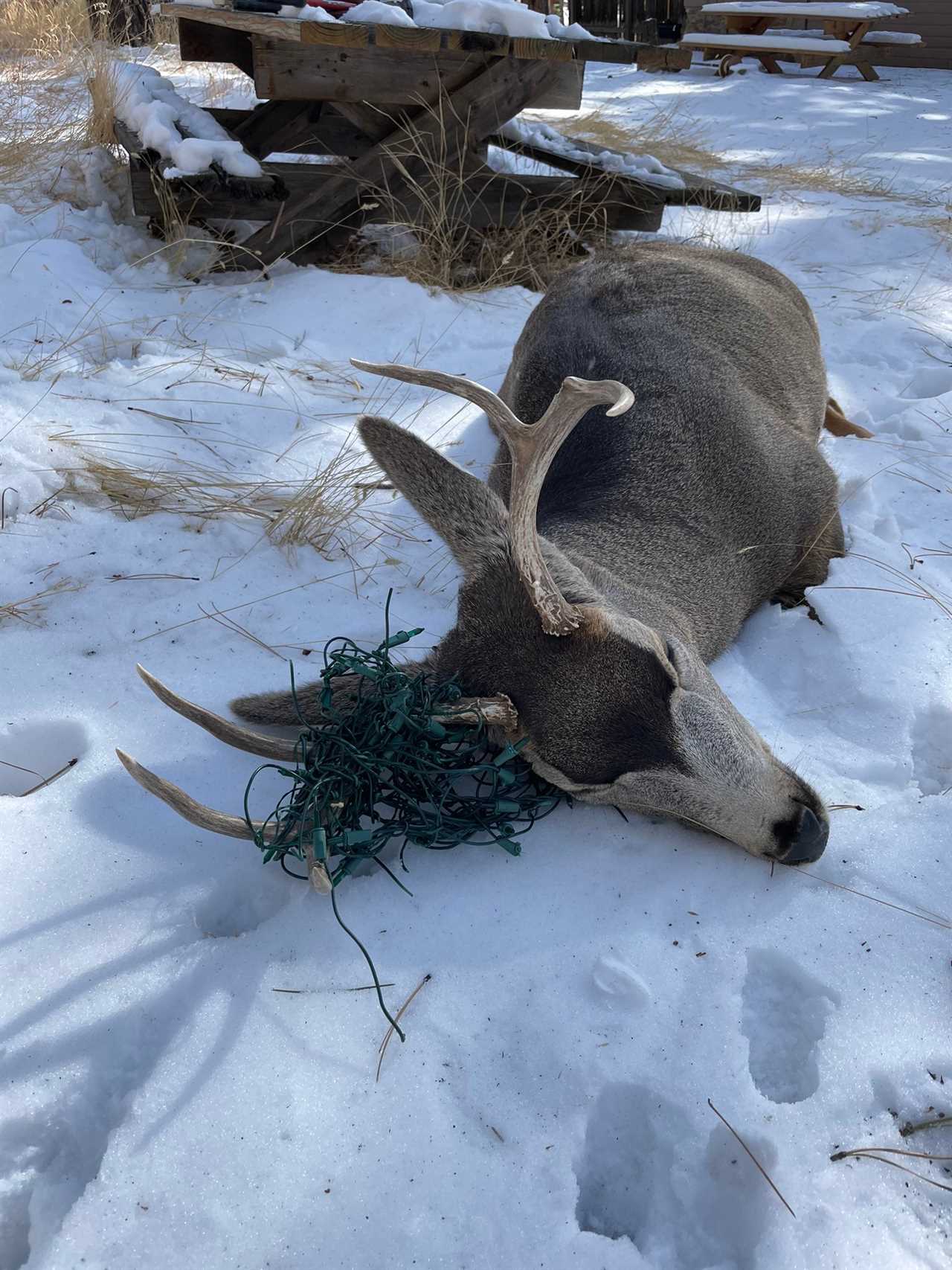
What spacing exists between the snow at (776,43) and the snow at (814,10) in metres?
0.28

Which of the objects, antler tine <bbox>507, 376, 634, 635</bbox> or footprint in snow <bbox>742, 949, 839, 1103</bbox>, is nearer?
footprint in snow <bbox>742, 949, 839, 1103</bbox>

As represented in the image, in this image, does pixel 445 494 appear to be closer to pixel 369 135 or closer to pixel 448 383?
pixel 448 383

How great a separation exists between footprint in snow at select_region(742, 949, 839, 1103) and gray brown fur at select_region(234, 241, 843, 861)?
288 millimetres

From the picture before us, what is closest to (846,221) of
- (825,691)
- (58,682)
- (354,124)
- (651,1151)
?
(354,124)

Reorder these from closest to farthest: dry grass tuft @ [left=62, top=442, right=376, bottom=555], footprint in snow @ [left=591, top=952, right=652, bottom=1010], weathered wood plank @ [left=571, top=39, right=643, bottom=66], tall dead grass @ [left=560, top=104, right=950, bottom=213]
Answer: footprint in snow @ [left=591, top=952, right=652, bottom=1010] < dry grass tuft @ [left=62, top=442, right=376, bottom=555] < weathered wood plank @ [left=571, top=39, right=643, bottom=66] < tall dead grass @ [left=560, top=104, right=950, bottom=213]

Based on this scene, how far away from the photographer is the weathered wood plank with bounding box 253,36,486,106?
540cm

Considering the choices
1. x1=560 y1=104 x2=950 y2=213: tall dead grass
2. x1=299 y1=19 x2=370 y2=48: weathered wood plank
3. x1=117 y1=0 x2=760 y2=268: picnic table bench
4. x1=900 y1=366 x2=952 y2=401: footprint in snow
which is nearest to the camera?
x1=900 y1=366 x2=952 y2=401: footprint in snow

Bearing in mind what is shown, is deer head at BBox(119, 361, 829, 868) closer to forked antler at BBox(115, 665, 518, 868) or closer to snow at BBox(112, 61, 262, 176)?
forked antler at BBox(115, 665, 518, 868)

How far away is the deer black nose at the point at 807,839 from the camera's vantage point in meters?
2.38

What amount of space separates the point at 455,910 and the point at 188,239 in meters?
4.46

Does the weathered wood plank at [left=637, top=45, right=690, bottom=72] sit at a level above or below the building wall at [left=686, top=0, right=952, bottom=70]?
above

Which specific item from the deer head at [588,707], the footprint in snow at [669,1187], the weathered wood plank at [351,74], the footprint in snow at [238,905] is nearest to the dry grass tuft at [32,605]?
the deer head at [588,707]

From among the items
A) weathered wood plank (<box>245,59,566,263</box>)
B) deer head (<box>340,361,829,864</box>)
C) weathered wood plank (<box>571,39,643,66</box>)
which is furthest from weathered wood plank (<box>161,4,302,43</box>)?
deer head (<box>340,361,829,864</box>)

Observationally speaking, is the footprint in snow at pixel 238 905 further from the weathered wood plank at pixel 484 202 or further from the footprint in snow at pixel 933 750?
the weathered wood plank at pixel 484 202
